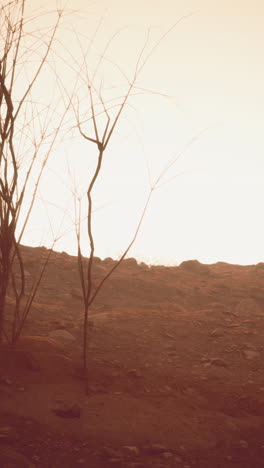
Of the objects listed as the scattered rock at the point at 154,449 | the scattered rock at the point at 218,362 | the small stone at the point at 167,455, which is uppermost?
the scattered rock at the point at 218,362

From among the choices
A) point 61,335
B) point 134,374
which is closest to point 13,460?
point 134,374

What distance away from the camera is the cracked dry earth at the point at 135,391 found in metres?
2.39

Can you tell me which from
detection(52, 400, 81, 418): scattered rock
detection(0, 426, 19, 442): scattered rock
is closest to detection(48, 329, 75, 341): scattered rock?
detection(52, 400, 81, 418): scattered rock

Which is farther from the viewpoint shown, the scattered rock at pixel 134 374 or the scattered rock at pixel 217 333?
the scattered rock at pixel 217 333

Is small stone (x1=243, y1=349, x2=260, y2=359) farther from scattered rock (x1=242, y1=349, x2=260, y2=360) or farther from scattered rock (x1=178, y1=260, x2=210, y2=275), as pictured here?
scattered rock (x1=178, y1=260, x2=210, y2=275)

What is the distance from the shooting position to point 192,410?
304cm

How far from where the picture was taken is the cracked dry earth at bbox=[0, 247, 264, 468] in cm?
239

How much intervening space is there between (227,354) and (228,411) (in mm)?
1167

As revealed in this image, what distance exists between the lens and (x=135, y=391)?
321 cm

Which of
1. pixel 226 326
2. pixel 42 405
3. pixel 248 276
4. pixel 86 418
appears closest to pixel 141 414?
pixel 86 418

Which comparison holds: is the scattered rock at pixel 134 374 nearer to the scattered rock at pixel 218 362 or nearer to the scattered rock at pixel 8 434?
the scattered rock at pixel 218 362

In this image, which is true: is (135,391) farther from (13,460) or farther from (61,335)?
(13,460)

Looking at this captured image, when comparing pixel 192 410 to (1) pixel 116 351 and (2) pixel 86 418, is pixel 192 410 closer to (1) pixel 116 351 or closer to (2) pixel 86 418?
(2) pixel 86 418

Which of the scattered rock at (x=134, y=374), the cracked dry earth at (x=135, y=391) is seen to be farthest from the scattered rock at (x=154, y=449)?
the scattered rock at (x=134, y=374)
